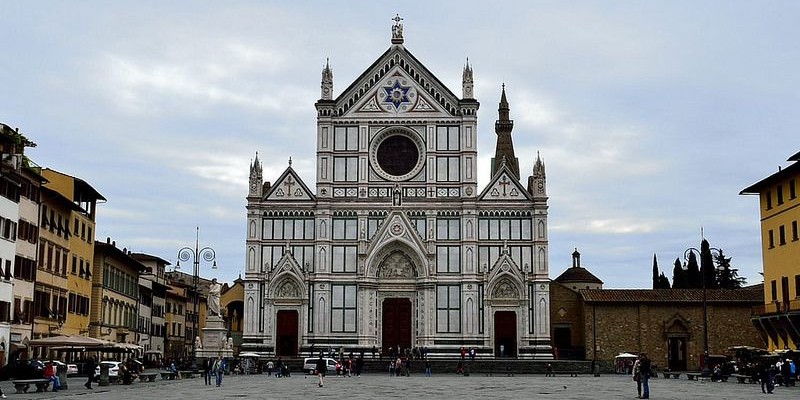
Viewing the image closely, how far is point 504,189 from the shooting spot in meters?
69.4

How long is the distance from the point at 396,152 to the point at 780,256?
92.5ft

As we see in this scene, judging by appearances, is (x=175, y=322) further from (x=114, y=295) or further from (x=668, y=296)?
(x=668, y=296)

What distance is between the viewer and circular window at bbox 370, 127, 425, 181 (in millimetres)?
69938

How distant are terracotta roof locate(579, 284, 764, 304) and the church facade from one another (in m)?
3.93

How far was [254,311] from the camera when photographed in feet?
225

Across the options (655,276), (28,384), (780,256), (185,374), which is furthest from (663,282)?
(28,384)

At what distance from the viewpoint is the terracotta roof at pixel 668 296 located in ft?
220

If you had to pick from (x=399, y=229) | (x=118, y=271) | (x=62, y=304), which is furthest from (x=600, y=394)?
(x=118, y=271)

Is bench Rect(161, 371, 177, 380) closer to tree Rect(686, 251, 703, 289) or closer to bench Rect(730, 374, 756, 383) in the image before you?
bench Rect(730, 374, 756, 383)

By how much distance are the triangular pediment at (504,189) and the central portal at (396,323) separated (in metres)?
9.61

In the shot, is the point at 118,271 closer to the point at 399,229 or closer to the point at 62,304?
the point at 62,304

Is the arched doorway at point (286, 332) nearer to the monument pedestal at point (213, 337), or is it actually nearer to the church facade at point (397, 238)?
the church facade at point (397, 238)

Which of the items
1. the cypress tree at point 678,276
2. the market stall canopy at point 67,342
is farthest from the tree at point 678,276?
the market stall canopy at point 67,342

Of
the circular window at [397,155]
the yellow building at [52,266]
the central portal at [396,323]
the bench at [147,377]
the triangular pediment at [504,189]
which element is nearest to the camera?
the bench at [147,377]
